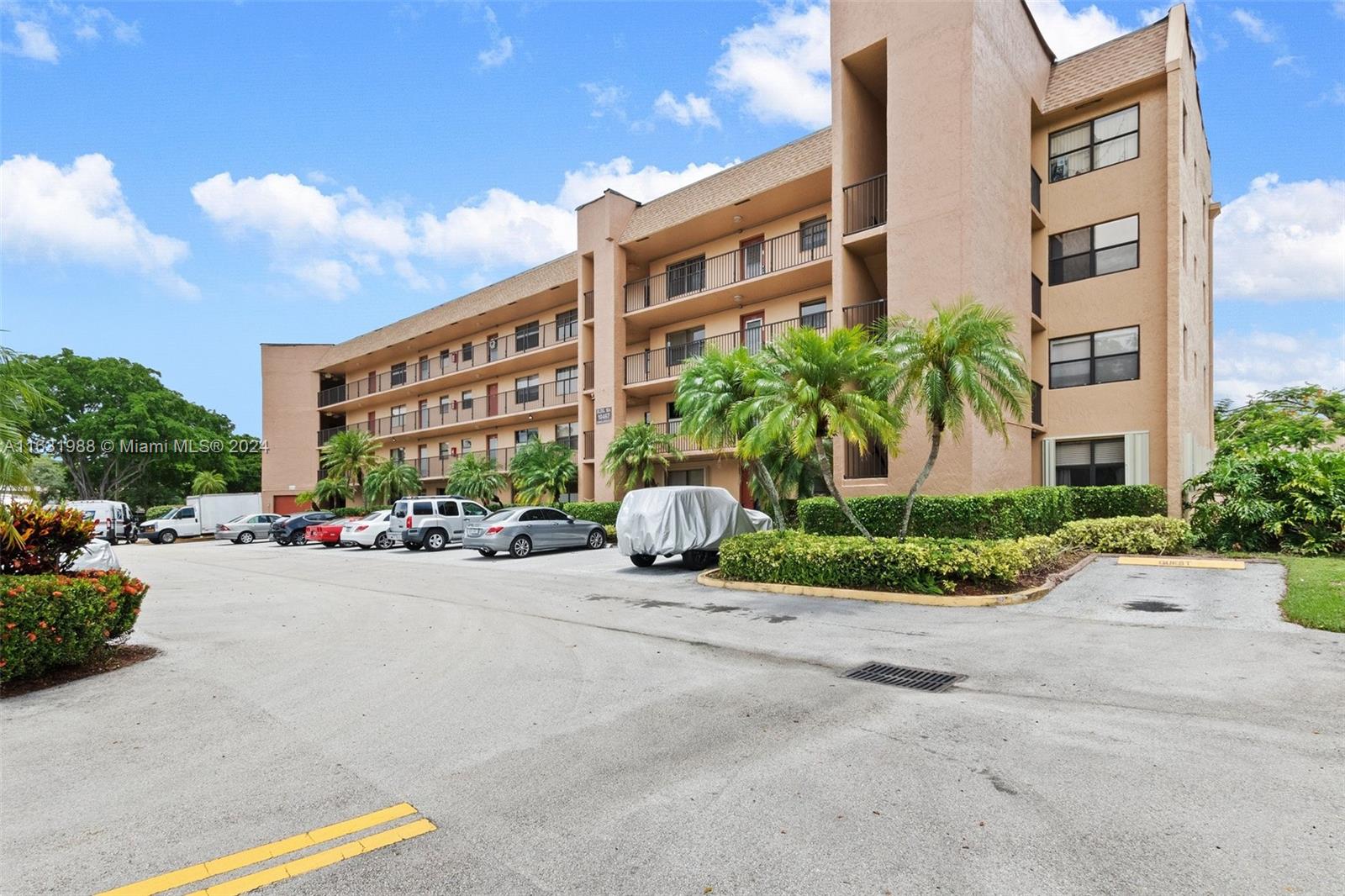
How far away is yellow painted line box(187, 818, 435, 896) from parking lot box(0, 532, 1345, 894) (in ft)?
0.19

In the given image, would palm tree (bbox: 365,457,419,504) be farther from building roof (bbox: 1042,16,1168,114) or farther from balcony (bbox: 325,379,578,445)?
building roof (bbox: 1042,16,1168,114)

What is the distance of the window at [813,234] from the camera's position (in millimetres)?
22153

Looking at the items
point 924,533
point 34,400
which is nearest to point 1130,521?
point 924,533

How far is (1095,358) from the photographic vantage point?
715 inches

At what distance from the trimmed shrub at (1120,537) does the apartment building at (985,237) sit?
1996 millimetres

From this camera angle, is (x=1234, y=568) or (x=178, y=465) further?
(x=178, y=465)

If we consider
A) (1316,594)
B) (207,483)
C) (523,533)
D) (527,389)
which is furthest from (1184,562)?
(207,483)

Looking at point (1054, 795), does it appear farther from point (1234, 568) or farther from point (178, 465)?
point (178, 465)

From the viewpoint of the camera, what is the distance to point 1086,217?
18.7 m

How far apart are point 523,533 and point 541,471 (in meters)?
7.58

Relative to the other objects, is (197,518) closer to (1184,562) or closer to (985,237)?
(985,237)

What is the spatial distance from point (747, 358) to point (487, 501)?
19.1 meters

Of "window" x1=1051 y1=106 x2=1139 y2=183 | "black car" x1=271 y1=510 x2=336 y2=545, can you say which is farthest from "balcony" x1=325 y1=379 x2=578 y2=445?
"window" x1=1051 y1=106 x2=1139 y2=183

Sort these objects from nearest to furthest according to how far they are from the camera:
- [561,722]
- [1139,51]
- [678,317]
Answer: [561,722], [1139,51], [678,317]
